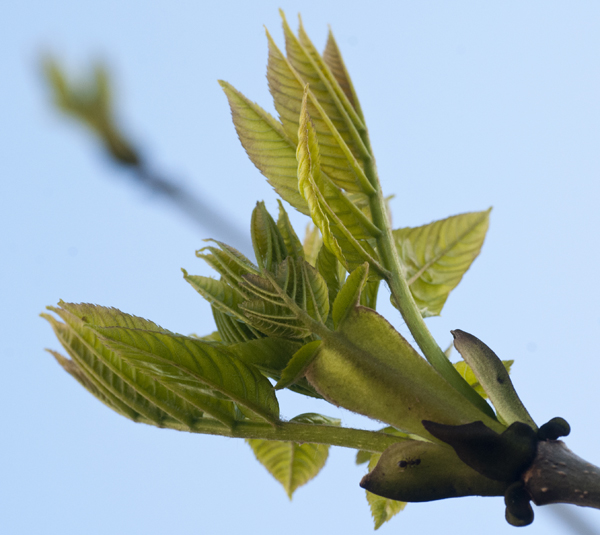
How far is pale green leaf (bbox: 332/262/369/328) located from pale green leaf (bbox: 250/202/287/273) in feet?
0.41

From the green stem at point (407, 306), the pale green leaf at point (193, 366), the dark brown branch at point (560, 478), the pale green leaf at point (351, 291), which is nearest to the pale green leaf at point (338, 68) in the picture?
the green stem at point (407, 306)

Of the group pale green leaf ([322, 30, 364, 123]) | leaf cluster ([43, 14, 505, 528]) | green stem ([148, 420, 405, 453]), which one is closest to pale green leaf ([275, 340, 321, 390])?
leaf cluster ([43, 14, 505, 528])

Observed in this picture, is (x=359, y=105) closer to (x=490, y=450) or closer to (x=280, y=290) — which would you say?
(x=280, y=290)

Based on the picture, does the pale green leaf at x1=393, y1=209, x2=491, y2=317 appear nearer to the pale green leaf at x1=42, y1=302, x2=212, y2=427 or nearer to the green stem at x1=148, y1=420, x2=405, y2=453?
the green stem at x1=148, y1=420, x2=405, y2=453

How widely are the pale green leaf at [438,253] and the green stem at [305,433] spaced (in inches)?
13.3

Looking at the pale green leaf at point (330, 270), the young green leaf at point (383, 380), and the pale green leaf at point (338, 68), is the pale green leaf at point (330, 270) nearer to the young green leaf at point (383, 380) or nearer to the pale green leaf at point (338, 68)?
the young green leaf at point (383, 380)

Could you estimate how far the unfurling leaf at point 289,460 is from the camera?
1.08 m

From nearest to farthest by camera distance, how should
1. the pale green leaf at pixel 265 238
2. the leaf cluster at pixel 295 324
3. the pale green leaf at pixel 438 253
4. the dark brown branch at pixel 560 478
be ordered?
the dark brown branch at pixel 560 478, the leaf cluster at pixel 295 324, the pale green leaf at pixel 265 238, the pale green leaf at pixel 438 253

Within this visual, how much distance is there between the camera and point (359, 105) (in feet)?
3.08

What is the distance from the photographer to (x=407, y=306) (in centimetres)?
79

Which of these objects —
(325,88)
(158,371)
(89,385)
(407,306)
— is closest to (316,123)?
(325,88)

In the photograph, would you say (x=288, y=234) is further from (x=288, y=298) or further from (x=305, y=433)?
(x=305, y=433)

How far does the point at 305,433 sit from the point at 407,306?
23 cm

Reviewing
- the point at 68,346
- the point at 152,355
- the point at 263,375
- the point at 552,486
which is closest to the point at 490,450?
the point at 552,486
